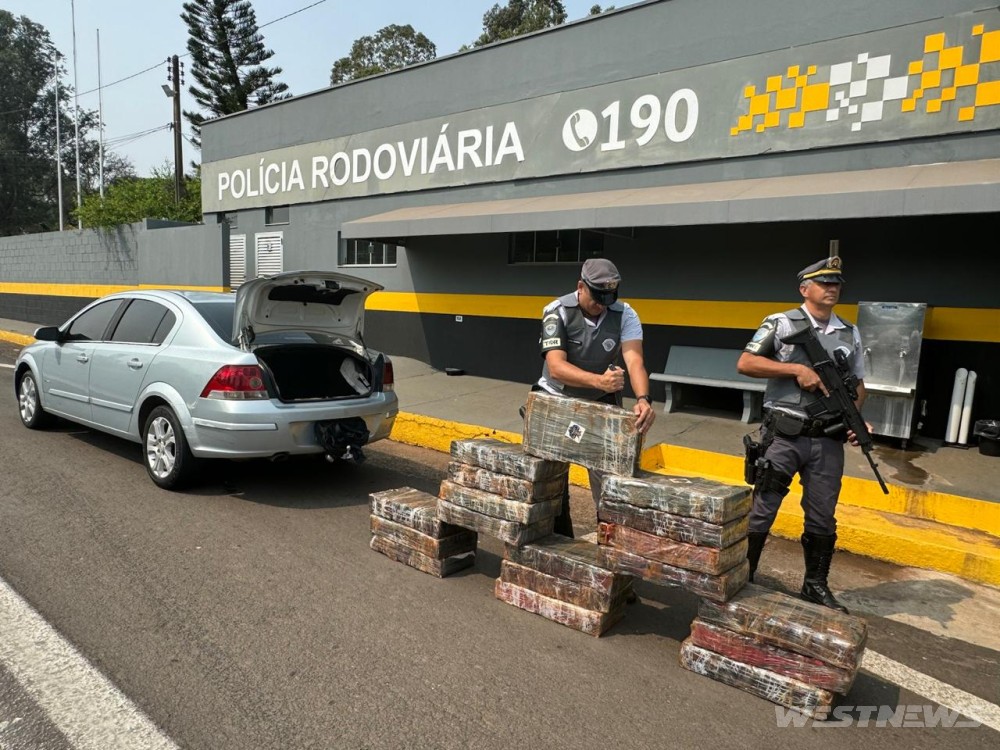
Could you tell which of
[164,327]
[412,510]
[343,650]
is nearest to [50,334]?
[164,327]

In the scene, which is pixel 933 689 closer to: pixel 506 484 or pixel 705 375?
pixel 506 484

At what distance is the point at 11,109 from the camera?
44.8 meters

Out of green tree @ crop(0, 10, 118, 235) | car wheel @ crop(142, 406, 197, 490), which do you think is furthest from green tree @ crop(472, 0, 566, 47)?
car wheel @ crop(142, 406, 197, 490)

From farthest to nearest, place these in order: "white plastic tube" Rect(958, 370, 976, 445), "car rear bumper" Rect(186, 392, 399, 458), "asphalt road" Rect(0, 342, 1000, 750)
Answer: "white plastic tube" Rect(958, 370, 976, 445)
"car rear bumper" Rect(186, 392, 399, 458)
"asphalt road" Rect(0, 342, 1000, 750)

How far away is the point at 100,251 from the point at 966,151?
19.7 meters

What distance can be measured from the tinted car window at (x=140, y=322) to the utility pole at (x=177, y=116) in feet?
66.1

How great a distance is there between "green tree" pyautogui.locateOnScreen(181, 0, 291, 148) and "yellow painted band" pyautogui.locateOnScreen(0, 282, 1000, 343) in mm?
25399

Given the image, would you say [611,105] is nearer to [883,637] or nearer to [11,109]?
[883,637]

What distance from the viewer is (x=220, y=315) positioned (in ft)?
17.6

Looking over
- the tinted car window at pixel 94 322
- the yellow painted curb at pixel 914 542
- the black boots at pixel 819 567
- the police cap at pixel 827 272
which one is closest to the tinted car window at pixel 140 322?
the tinted car window at pixel 94 322

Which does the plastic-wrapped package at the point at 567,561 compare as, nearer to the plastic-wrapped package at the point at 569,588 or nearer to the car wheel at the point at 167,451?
the plastic-wrapped package at the point at 569,588

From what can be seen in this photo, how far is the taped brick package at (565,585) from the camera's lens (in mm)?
3160

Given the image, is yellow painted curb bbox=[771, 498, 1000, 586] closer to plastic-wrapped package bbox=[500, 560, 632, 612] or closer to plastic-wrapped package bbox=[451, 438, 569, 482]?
plastic-wrapped package bbox=[500, 560, 632, 612]

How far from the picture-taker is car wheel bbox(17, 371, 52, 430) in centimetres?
672
